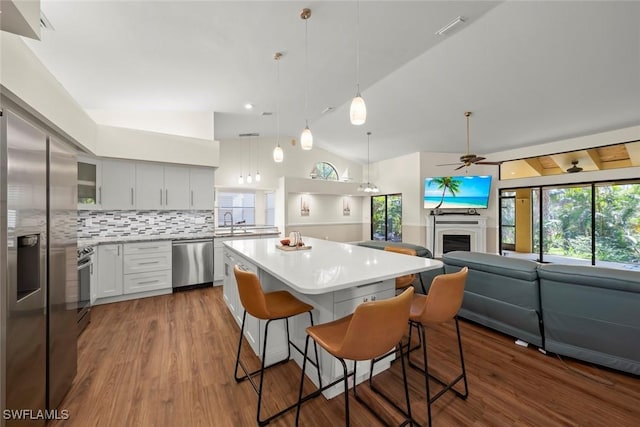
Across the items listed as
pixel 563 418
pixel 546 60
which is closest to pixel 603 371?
pixel 563 418

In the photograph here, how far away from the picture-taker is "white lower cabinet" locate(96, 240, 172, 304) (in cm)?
362

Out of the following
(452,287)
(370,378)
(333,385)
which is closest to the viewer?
(452,287)

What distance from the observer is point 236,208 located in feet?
23.2

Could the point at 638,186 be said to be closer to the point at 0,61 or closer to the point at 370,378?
the point at 370,378

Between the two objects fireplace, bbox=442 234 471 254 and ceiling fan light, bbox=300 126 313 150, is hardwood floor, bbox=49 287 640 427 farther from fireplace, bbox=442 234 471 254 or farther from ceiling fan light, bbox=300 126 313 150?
fireplace, bbox=442 234 471 254

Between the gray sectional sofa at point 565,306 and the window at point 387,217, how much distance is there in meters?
5.30

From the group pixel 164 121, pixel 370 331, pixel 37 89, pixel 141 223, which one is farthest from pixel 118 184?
pixel 370 331

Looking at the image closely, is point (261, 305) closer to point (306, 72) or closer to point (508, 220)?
point (306, 72)

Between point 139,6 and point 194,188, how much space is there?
2861 millimetres

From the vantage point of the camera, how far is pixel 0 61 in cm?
159

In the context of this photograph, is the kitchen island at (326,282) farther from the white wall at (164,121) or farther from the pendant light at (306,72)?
the white wall at (164,121)

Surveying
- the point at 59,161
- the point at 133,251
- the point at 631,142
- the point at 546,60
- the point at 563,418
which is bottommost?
the point at 563,418

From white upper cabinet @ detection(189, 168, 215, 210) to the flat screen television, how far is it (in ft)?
17.4

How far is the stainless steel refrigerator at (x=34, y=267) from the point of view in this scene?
3.69 ft
